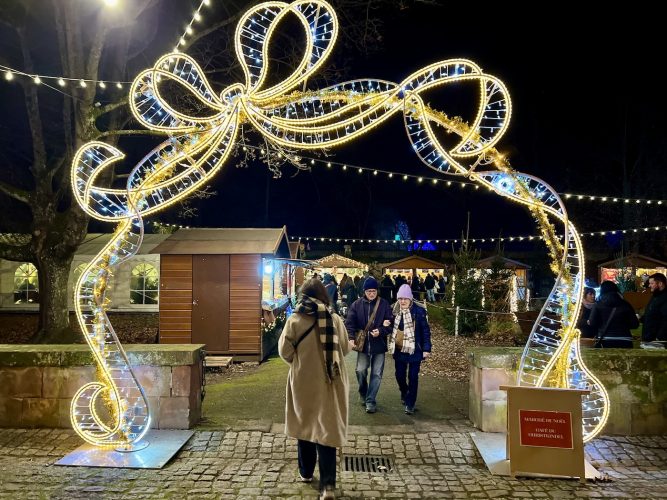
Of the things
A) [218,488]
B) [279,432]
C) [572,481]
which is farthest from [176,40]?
[572,481]

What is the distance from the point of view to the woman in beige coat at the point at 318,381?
415 cm

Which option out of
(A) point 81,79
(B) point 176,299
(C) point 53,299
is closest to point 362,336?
(B) point 176,299

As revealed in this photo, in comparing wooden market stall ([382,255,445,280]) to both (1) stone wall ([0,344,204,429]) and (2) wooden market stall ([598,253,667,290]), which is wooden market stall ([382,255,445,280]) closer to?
(2) wooden market stall ([598,253,667,290])

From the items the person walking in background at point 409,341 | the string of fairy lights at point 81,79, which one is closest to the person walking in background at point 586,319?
the person walking in background at point 409,341

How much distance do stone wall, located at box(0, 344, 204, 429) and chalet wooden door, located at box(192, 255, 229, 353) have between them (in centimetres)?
472

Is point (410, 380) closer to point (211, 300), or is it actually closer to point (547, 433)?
point (547, 433)

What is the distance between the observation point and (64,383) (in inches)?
226

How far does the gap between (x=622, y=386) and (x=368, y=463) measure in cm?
306

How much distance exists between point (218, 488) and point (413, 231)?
50209 mm

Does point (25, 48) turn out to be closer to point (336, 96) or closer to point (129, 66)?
point (129, 66)

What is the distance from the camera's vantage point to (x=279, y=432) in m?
5.80

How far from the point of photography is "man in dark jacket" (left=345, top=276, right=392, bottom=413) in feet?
21.8

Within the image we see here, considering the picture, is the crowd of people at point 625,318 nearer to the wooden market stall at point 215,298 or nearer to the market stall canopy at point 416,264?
the wooden market stall at point 215,298

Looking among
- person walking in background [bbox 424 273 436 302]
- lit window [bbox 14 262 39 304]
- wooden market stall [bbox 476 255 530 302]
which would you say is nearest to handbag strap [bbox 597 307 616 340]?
wooden market stall [bbox 476 255 530 302]
